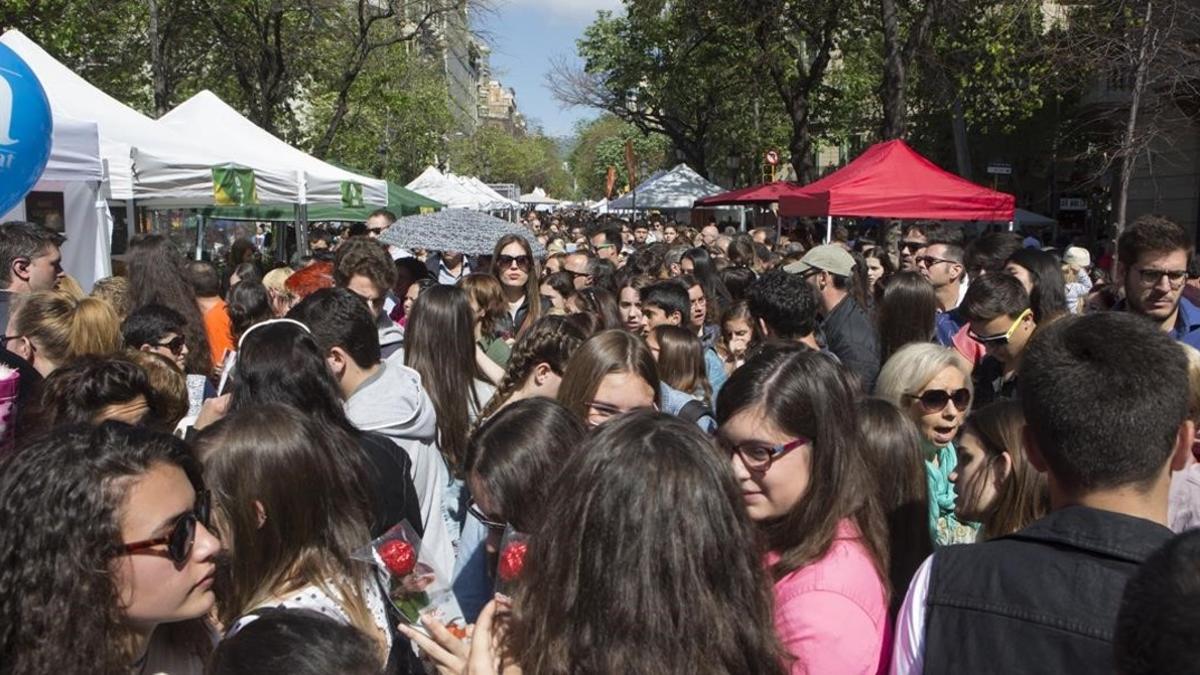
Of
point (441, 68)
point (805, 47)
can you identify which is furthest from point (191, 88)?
point (441, 68)

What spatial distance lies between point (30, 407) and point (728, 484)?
117 inches

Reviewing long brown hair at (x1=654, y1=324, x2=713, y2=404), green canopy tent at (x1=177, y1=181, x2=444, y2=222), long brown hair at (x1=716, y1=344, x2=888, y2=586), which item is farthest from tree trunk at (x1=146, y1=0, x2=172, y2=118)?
long brown hair at (x1=716, y1=344, x2=888, y2=586)

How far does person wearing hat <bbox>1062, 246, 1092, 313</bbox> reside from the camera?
1008 cm

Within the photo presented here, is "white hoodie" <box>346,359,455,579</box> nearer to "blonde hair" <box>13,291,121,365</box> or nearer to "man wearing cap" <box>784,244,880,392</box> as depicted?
"blonde hair" <box>13,291,121,365</box>

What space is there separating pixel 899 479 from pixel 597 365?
49.0 inches

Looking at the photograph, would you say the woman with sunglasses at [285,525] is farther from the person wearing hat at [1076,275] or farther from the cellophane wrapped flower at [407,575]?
the person wearing hat at [1076,275]

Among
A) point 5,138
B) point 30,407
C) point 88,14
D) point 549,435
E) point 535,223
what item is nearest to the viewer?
point 549,435

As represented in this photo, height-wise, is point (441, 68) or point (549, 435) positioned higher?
point (441, 68)

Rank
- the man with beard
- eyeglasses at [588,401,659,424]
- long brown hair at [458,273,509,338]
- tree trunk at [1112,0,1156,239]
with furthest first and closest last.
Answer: tree trunk at [1112,0,1156,239] < long brown hair at [458,273,509,338] < the man with beard < eyeglasses at [588,401,659,424]

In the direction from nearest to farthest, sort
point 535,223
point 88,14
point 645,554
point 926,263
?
point 645,554, point 926,263, point 88,14, point 535,223

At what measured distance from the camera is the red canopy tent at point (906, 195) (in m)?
11.9

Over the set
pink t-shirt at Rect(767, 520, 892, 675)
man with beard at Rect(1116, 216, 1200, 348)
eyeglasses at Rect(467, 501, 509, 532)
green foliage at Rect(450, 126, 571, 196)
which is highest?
green foliage at Rect(450, 126, 571, 196)

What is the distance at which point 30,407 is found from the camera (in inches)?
150

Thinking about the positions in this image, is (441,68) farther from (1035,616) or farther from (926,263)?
(1035,616)
